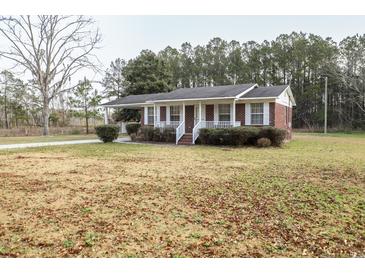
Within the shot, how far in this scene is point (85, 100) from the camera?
1176 inches

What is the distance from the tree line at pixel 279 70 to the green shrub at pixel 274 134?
19241 millimetres

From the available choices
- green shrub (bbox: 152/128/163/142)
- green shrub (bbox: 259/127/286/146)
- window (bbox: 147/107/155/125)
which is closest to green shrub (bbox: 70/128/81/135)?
window (bbox: 147/107/155/125)

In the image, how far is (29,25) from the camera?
26078 millimetres

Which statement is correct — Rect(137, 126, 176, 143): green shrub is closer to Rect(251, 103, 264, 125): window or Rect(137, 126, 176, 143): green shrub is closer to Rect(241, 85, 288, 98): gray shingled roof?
Rect(251, 103, 264, 125): window

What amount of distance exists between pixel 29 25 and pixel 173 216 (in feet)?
94.2

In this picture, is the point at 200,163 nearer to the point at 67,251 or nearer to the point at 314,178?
the point at 314,178

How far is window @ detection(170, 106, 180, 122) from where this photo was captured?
1927 cm

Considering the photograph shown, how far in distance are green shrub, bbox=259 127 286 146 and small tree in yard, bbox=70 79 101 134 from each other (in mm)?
20538

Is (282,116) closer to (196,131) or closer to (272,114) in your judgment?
(272,114)

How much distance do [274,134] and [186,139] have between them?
5.33m

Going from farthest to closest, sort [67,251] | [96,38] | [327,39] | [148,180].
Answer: [327,39] < [96,38] < [148,180] < [67,251]

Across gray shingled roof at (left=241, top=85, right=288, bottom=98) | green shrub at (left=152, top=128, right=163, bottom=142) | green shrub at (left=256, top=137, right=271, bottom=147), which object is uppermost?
gray shingled roof at (left=241, top=85, right=288, bottom=98)
